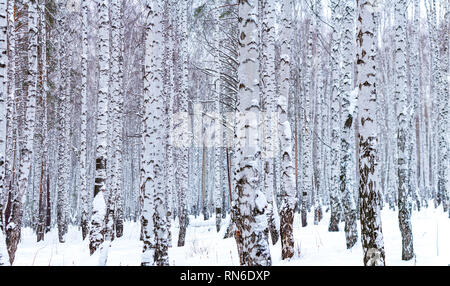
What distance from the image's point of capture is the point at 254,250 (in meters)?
5.96

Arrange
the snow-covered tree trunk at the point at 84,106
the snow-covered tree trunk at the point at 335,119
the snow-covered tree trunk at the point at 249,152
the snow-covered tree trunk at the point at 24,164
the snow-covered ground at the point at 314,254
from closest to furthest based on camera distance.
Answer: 1. the snow-covered tree trunk at the point at 249,152
2. the snow-covered ground at the point at 314,254
3. the snow-covered tree trunk at the point at 24,164
4. the snow-covered tree trunk at the point at 335,119
5. the snow-covered tree trunk at the point at 84,106

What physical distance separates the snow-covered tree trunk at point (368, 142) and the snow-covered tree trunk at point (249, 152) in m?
1.47

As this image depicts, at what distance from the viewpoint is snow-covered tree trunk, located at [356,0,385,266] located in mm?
5672

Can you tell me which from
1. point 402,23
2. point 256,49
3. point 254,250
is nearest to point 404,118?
point 402,23

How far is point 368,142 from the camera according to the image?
5824 millimetres

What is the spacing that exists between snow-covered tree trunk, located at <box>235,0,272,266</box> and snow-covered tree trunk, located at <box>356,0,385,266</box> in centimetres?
147

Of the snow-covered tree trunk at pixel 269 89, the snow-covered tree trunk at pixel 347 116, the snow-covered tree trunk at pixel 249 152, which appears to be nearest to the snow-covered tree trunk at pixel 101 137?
the snow-covered tree trunk at pixel 269 89

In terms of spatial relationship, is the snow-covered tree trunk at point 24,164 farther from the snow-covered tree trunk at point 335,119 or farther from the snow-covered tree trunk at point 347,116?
the snow-covered tree trunk at point 335,119

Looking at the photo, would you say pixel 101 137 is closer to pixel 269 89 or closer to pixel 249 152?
pixel 269 89

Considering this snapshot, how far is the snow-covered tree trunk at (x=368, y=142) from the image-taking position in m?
5.67

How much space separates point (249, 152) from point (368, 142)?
5.77ft

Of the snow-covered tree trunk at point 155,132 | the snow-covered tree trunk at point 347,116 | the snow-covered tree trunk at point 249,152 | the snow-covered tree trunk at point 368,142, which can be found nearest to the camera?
the snow-covered tree trunk at point 368,142
